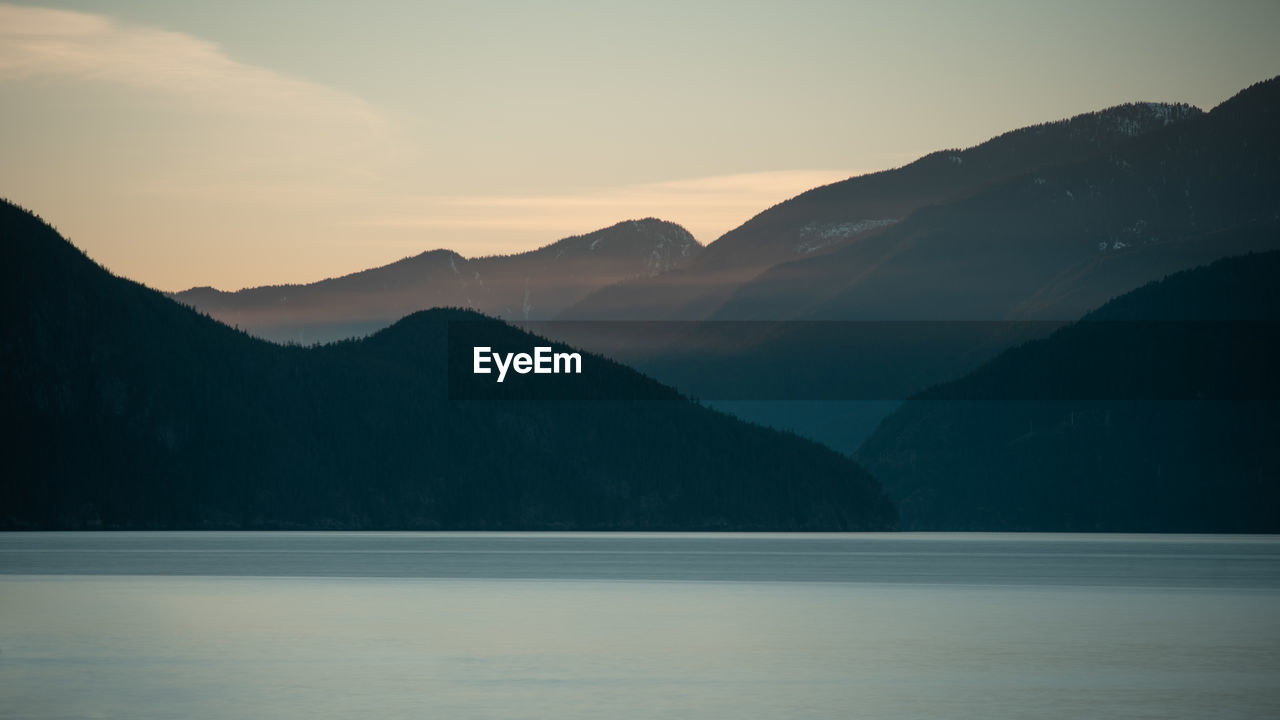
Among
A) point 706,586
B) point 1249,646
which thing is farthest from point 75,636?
point 706,586

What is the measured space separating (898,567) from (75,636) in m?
80.6

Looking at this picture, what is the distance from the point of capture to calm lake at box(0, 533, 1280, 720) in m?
35.7

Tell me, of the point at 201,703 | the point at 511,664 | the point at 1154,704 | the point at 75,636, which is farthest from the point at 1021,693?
the point at 75,636

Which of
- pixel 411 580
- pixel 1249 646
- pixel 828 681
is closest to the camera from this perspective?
pixel 828 681

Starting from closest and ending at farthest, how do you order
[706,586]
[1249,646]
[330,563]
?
[1249,646], [706,586], [330,563]

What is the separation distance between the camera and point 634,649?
47812 mm

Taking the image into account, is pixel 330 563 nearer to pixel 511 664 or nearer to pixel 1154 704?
pixel 511 664

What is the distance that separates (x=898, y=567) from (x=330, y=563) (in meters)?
42.9

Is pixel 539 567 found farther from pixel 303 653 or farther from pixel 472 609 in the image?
pixel 303 653

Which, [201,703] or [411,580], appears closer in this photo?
[201,703]

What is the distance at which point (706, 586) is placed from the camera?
85.8 meters

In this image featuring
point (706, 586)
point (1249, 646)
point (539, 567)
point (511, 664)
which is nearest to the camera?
point (511, 664)

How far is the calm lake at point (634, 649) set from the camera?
35.7 m

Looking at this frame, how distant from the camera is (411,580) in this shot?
92.9 metres
